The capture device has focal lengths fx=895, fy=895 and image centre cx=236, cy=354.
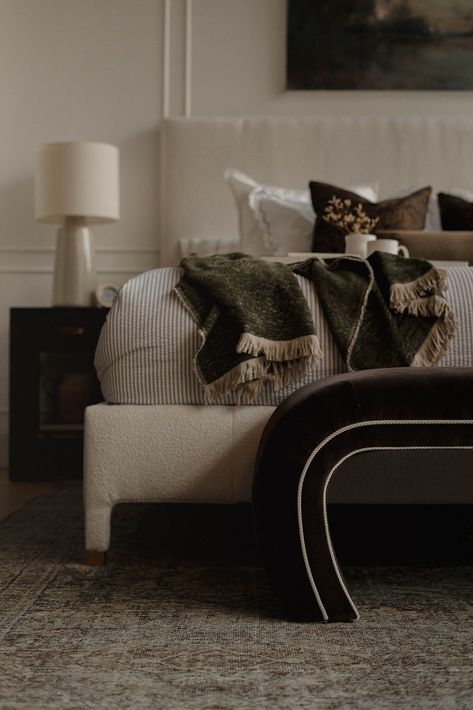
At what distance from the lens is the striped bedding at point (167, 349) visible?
82.7 inches

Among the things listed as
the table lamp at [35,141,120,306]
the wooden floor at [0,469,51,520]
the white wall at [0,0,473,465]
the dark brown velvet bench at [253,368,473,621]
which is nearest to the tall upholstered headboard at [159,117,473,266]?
the white wall at [0,0,473,465]

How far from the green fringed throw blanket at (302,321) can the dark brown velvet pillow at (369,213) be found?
1.35 metres

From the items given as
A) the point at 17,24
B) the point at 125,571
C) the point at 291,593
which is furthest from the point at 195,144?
the point at 291,593

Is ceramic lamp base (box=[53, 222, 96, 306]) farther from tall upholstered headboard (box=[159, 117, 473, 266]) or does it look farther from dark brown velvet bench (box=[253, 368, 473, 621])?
dark brown velvet bench (box=[253, 368, 473, 621])

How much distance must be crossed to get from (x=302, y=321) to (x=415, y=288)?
0.93ft

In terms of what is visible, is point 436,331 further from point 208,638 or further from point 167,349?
point 208,638

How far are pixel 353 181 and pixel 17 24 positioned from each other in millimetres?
1845

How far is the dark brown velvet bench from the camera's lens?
1.62 meters

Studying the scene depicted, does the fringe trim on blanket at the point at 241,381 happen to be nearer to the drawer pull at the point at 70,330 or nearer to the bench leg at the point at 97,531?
the bench leg at the point at 97,531

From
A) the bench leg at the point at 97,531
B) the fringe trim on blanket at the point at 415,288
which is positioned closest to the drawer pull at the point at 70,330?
the bench leg at the point at 97,531

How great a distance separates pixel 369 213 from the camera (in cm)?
362

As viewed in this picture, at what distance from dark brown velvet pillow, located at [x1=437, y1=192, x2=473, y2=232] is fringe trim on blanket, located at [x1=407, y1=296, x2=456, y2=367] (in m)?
1.69

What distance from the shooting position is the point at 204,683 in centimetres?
135

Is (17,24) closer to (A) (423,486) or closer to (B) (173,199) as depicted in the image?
(B) (173,199)
